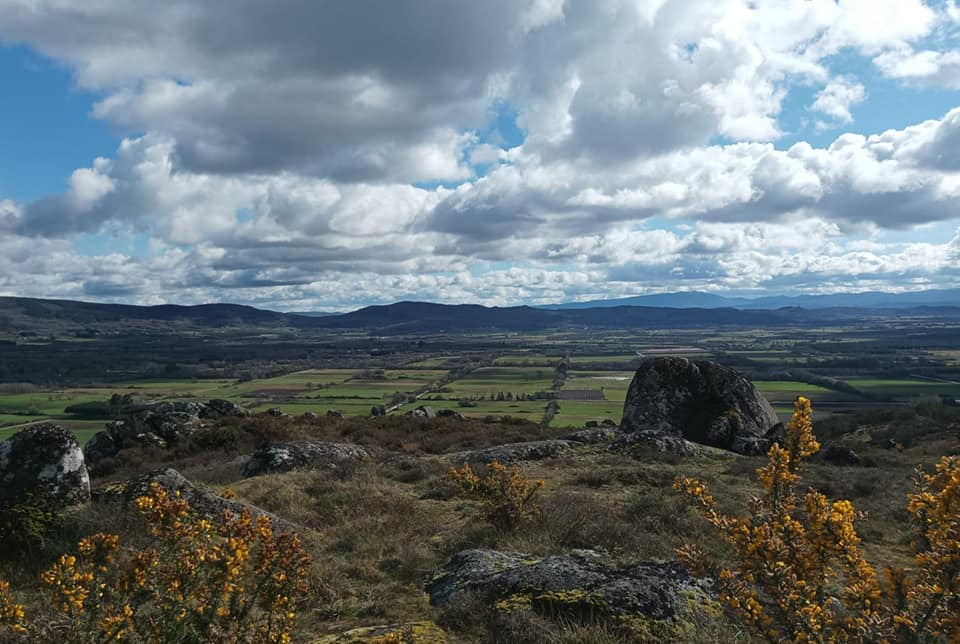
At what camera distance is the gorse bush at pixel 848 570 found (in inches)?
132

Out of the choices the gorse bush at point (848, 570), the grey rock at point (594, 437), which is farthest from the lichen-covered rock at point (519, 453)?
the gorse bush at point (848, 570)

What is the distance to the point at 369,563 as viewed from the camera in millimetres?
9031

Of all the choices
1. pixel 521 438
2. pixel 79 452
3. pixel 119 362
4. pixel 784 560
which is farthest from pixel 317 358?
pixel 784 560

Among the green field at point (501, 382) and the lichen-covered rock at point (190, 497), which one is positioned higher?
the lichen-covered rock at point (190, 497)

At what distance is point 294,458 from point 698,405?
19693mm

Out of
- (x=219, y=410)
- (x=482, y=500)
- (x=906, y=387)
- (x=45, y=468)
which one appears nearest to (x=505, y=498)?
(x=482, y=500)

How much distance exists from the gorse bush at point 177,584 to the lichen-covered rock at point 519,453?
15.4 meters

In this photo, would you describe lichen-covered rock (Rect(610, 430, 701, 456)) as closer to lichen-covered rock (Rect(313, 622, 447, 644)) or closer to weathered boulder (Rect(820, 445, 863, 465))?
weathered boulder (Rect(820, 445, 863, 465))

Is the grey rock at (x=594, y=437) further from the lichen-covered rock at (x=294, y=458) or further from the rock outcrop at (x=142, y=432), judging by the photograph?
the rock outcrop at (x=142, y=432)

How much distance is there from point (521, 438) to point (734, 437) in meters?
10.3

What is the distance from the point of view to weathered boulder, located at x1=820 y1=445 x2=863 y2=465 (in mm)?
21266

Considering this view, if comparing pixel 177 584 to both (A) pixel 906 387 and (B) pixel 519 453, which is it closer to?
(B) pixel 519 453

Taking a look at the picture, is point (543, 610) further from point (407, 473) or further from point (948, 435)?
point (948, 435)

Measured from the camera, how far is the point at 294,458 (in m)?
18.2
